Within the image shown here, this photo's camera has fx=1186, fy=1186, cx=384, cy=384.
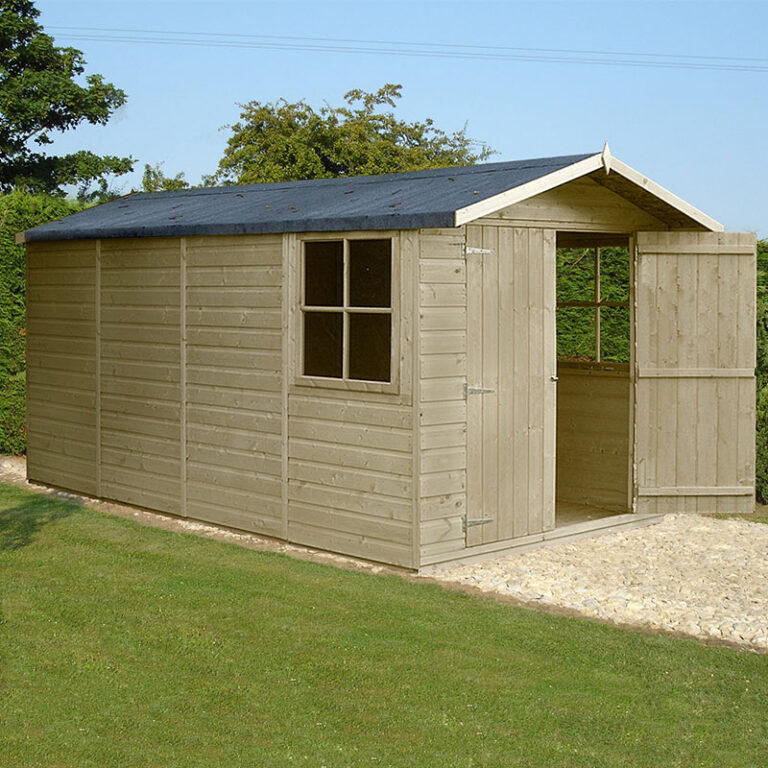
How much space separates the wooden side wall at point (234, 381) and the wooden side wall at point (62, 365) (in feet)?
5.01

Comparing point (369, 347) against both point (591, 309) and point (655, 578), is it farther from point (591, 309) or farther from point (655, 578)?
point (591, 309)

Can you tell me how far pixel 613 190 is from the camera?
9.05 meters

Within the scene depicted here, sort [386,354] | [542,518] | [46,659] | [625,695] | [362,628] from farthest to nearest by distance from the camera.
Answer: [542,518] → [386,354] → [362,628] → [46,659] → [625,695]

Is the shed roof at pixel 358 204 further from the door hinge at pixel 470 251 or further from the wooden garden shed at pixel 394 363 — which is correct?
the door hinge at pixel 470 251

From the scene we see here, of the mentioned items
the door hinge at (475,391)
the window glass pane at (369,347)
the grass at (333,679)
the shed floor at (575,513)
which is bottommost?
the grass at (333,679)

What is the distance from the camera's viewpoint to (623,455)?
32.8 ft

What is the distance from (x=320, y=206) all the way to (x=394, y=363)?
159 centimetres

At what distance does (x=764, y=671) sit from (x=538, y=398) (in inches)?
121

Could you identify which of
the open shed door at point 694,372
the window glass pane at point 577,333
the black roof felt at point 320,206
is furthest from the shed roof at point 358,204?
the window glass pane at point 577,333

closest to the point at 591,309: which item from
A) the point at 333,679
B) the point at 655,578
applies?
the point at 655,578

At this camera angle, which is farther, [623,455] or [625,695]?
[623,455]

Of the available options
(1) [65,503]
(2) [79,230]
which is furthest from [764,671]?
(2) [79,230]

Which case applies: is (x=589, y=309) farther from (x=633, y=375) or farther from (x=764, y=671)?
(x=764, y=671)

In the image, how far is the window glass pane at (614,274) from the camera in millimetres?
12594
